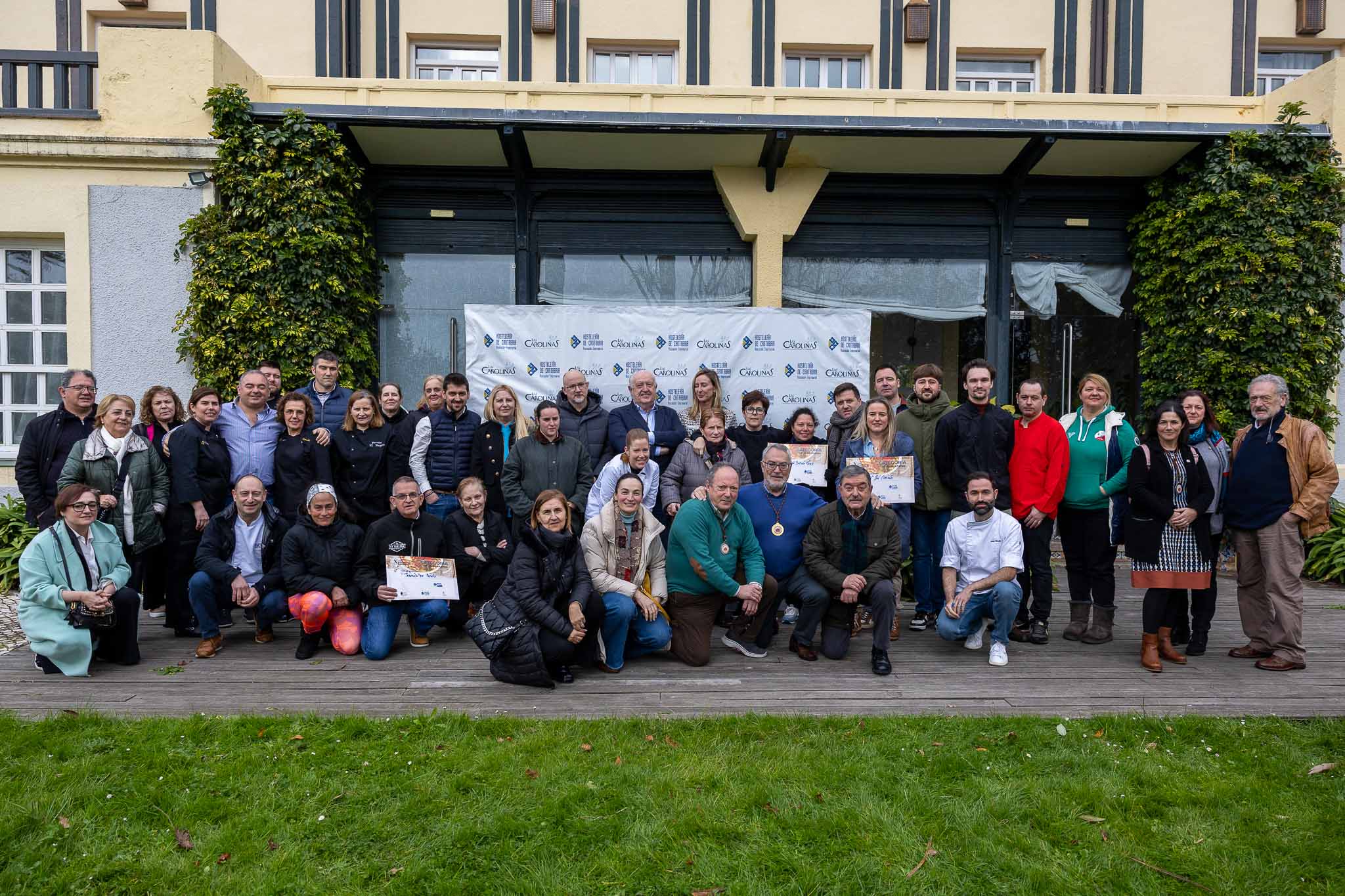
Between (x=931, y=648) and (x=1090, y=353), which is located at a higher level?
(x=1090, y=353)

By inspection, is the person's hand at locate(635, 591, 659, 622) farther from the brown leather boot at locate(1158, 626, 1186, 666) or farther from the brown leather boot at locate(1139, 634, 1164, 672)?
the brown leather boot at locate(1158, 626, 1186, 666)

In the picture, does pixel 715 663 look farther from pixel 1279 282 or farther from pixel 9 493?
pixel 9 493

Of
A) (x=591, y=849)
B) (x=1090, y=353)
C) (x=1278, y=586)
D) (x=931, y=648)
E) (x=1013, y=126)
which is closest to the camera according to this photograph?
(x=591, y=849)

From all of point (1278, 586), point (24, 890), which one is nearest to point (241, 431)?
point (24, 890)

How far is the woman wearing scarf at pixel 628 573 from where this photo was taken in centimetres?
556

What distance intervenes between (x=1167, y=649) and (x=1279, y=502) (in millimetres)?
1273

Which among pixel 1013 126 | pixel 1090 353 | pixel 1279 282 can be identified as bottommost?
pixel 1090 353

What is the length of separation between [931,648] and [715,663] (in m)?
1.71

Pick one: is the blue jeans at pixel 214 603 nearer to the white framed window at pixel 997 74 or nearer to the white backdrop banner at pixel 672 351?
the white backdrop banner at pixel 672 351

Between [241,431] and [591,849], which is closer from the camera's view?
[591,849]

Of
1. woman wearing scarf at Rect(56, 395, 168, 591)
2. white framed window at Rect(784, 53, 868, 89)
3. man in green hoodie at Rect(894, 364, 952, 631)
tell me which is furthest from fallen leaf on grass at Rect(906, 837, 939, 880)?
white framed window at Rect(784, 53, 868, 89)

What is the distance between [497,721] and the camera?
4.56 metres

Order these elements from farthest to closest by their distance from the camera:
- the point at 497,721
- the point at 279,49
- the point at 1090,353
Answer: the point at 279,49
the point at 1090,353
the point at 497,721

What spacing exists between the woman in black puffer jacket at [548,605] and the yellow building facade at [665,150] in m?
5.38
